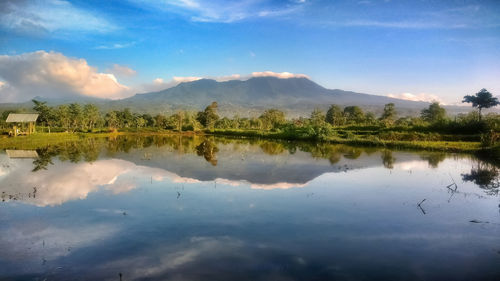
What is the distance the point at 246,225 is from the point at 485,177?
1508cm

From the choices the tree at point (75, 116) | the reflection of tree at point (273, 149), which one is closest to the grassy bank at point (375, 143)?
the reflection of tree at point (273, 149)

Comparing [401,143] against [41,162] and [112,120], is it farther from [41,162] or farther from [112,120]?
[112,120]

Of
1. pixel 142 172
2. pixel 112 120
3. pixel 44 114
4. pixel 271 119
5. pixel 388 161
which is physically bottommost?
pixel 142 172

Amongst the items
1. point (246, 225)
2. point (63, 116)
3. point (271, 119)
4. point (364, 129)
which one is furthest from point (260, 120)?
point (246, 225)

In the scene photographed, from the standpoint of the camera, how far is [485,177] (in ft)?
55.1

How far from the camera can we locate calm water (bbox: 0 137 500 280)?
667 centimetres

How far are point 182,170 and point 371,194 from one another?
10.8 m

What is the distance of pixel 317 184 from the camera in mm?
15188

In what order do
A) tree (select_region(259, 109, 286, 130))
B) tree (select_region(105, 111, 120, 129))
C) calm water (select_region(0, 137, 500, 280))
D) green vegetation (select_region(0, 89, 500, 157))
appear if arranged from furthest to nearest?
1. tree (select_region(105, 111, 120, 129))
2. tree (select_region(259, 109, 286, 130))
3. green vegetation (select_region(0, 89, 500, 157))
4. calm water (select_region(0, 137, 500, 280))

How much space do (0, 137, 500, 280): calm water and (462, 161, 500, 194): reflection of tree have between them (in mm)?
94

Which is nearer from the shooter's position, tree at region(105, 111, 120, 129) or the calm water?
the calm water

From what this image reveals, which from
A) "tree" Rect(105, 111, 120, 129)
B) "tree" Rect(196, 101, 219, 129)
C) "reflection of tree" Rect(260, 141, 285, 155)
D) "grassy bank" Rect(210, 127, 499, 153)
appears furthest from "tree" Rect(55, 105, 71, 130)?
"reflection of tree" Rect(260, 141, 285, 155)

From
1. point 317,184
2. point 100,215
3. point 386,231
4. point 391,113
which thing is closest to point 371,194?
point 317,184

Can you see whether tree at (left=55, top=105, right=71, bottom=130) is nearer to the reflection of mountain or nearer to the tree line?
the tree line
